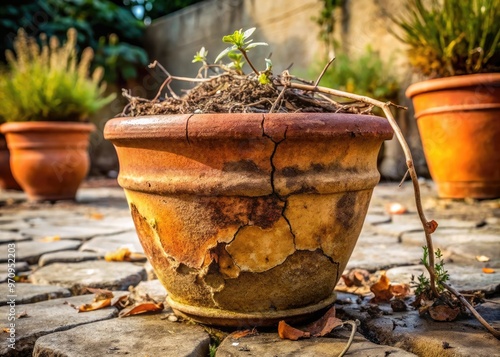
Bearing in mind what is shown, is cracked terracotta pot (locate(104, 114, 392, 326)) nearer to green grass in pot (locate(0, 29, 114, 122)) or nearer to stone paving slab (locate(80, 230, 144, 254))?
stone paving slab (locate(80, 230, 144, 254))

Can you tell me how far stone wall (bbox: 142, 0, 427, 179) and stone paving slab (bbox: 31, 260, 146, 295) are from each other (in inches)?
84.2

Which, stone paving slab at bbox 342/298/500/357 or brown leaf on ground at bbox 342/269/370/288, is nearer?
stone paving slab at bbox 342/298/500/357

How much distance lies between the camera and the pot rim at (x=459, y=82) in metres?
2.94

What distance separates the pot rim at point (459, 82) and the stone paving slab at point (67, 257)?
7.28 feet

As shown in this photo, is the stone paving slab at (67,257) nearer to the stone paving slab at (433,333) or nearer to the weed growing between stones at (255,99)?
the weed growing between stones at (255,99)

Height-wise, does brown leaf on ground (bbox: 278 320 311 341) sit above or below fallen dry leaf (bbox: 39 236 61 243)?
above

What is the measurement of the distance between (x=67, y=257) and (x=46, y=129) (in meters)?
2.08

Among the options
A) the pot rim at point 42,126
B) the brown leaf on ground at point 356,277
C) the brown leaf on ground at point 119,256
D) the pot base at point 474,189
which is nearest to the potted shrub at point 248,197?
the brown leaf on ground at point 356,277

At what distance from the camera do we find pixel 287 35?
575 centimetres

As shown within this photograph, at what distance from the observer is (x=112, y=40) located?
264 inches

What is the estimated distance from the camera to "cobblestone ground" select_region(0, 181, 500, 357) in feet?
3.56

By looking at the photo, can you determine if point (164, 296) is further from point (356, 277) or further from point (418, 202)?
point (418, 202)

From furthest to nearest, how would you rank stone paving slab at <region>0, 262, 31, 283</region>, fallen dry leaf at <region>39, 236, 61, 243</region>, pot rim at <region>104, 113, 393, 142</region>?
fallen dry leaf at <region>39, 236, 61, 243</region> → stone paving slab at <region>0, 262, 31, 283</region> → pot rim at <region>104, 113, 393, 142</region>

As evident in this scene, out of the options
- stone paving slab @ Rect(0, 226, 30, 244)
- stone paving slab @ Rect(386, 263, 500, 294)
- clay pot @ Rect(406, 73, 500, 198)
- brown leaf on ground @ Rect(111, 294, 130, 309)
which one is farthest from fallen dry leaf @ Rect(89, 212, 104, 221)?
clay pot @ Rect(406, 73, 500, 198)
